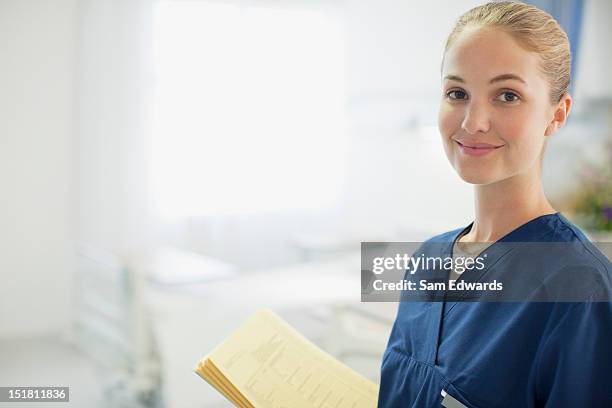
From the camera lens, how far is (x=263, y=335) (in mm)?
583

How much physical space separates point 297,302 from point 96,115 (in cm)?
61

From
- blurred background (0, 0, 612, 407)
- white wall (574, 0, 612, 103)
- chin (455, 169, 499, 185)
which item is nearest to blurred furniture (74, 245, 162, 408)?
blurred background (0, 0, 612, 407)

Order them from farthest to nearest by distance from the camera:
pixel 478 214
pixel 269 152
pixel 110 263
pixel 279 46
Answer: pixel 269 152, pixel 279 46, pixel 110 263, pixel 478 214

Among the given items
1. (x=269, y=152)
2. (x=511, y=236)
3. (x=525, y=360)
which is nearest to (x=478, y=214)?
(x=511, y=236)

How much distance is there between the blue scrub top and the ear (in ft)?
0.23

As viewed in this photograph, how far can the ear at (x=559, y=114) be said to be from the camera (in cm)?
48

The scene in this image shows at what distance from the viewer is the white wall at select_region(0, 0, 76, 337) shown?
806 mm

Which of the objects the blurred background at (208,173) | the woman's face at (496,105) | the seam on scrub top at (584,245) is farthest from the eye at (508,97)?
the blurred background at (208,173)

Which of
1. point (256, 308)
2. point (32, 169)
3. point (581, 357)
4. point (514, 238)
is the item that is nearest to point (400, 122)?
point (256, 308)

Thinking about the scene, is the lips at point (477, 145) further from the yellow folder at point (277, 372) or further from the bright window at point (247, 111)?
the bright window at point (247, 111)

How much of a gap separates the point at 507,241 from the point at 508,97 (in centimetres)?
12

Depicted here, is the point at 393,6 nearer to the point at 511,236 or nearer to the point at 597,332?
the point at 511,236

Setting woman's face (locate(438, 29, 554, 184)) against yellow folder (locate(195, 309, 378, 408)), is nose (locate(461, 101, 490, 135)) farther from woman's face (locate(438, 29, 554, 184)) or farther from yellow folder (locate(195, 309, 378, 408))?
yellow folder (locate(195, 309, 378, 408))

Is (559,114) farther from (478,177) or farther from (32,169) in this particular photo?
(32,169)
